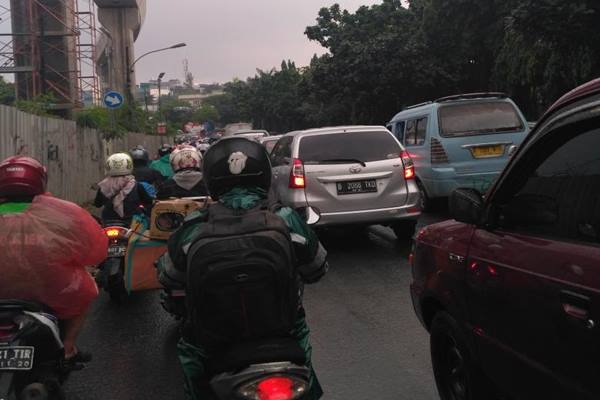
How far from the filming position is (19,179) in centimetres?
338

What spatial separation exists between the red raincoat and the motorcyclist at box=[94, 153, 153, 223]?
286 cm

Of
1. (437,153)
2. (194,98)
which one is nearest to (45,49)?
(437,153)

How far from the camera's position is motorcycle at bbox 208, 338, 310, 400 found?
214cm

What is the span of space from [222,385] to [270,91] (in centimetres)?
6943

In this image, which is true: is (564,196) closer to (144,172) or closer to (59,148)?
(144,172)

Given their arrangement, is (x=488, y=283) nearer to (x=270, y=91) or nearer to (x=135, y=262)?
(x=135, y=262)

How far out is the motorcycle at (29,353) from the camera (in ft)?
9.13

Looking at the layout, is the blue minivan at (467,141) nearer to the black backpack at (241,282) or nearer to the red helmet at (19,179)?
the red helmet at (19,179)

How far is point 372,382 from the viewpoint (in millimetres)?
4109

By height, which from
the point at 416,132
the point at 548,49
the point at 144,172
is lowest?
the point at 144,172

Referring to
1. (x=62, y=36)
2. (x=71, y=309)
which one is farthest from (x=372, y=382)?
(x=62, y=36)

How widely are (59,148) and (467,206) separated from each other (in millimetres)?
12505

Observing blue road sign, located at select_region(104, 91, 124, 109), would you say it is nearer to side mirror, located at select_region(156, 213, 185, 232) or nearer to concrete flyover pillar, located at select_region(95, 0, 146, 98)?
side mirror, located at select_region(156, 213, 185, 232)

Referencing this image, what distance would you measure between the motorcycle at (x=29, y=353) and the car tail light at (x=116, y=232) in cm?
261
